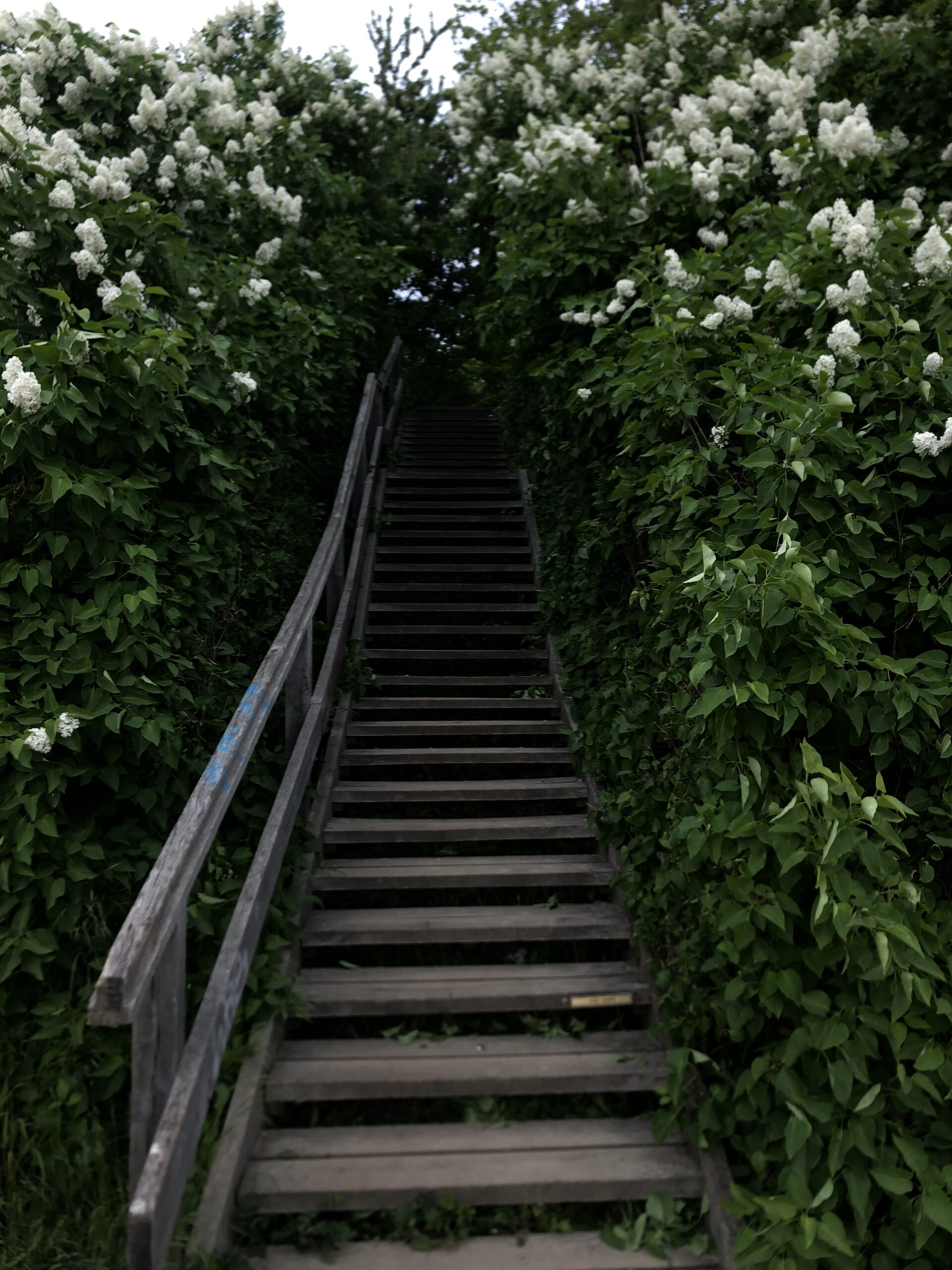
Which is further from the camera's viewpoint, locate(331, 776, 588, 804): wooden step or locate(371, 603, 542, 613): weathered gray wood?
locate(371, 603, 542, 613): weathered gray wood

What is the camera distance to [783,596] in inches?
101

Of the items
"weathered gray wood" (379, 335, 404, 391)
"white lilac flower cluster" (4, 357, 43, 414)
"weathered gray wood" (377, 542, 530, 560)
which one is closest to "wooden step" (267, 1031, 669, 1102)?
"white lilac flower cluster" (4, 357, 43, 414)

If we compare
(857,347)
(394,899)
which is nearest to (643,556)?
(857,347)

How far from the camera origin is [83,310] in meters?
3.14

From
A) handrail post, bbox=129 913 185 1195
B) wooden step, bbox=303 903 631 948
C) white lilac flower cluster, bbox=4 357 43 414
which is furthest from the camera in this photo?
wooden step, bbox=303 903 631 948

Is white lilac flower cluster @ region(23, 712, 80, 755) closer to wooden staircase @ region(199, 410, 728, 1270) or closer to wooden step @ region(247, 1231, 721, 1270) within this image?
wooden staircase @ region(199, 410, 728, 1270)

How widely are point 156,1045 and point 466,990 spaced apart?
1.20m

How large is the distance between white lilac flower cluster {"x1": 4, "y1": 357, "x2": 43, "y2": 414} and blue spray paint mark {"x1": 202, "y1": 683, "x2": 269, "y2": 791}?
1.24m

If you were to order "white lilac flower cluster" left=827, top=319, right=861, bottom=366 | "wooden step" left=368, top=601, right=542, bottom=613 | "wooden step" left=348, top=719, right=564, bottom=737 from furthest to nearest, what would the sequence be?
1. "wooden step" left=368, top=601, right=542, bottom=613
2. "wooden step" left=348, top=719, right=564, bottom=737
3. "white lilac flower cluster" left=827, top=319, right=861, bottom=366

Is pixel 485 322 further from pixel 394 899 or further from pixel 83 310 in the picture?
pixel 394 899

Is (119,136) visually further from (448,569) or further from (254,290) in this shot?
(448,569)

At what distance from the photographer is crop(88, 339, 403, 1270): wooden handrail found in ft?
6.75

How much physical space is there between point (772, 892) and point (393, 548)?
4.82m

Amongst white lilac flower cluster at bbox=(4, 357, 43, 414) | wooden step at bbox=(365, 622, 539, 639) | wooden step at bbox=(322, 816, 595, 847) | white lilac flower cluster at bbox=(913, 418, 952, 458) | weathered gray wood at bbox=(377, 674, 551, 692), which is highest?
white lilac flower cluster at bbox=(4, 357, 43, 414)
